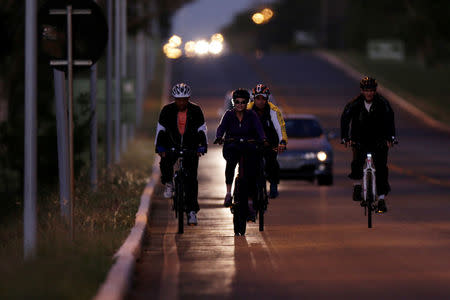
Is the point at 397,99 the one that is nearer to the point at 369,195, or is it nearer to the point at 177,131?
the point at 369,195

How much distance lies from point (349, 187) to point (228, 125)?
9309mm

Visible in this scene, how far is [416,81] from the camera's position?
80.7 m

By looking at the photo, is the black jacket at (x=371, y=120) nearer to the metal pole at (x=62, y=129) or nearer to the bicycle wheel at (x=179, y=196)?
the bicycle wheel at (x=179, y=196)

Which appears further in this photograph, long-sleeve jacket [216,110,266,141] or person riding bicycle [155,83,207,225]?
person riding bicycle [155,83,207,225]

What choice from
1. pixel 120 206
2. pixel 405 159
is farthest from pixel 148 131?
pixel 120 206

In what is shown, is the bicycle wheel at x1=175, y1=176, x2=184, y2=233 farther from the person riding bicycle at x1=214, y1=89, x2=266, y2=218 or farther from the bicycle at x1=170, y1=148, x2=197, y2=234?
the person riding bicycle at x1=214, y1=89, x2=266, y2=218

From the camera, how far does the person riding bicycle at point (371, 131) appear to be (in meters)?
16.8

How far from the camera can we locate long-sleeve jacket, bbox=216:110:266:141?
16109 mm

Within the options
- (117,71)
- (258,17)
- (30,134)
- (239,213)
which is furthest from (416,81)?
(30,134)

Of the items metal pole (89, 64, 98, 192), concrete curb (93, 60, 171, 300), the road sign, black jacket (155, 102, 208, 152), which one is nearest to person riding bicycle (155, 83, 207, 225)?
black jacket (155, 102, 208, 152)

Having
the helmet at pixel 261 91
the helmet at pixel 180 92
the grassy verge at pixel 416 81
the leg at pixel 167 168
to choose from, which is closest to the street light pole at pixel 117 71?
the helmet at pixel 261 91

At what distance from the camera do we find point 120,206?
18.5 m

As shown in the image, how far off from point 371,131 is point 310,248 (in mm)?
2864

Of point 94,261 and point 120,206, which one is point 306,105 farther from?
point 94,261
